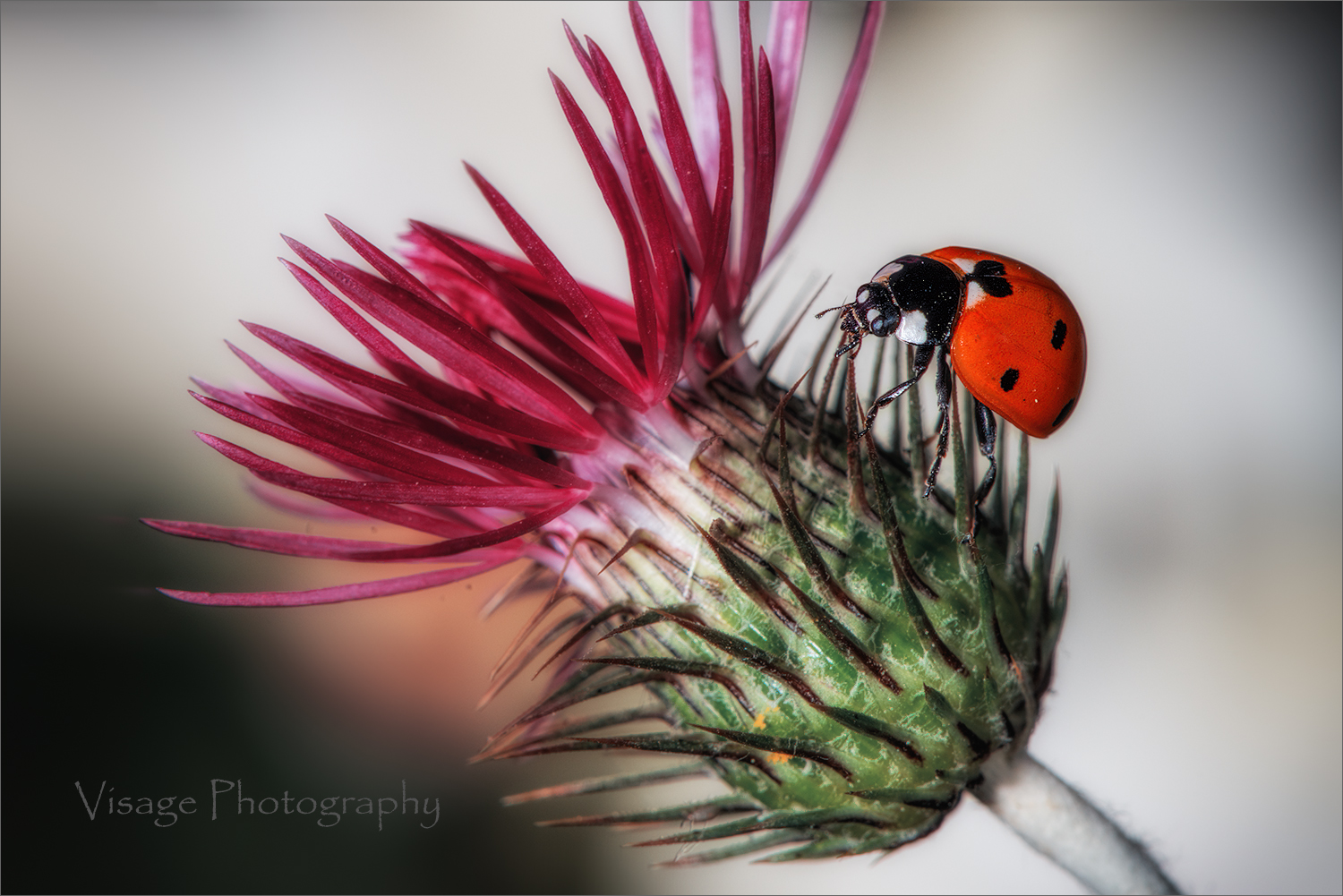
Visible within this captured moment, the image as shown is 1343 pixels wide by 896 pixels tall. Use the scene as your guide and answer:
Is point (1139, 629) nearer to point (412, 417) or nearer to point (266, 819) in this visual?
point (412, 417)

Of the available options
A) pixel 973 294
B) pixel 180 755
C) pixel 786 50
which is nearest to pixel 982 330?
pixel 973 294

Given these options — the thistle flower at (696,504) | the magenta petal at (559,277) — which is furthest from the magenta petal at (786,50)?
the magenta petal at (559,277)

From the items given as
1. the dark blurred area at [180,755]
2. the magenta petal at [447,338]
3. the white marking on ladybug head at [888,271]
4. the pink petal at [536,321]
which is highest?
the white marking on ladybug head at [888,271]

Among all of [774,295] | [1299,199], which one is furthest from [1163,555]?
[774,295]

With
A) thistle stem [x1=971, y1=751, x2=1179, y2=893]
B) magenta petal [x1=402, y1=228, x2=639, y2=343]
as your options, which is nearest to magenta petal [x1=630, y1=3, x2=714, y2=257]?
magenta petal [x1=402, y1=228, x2=639, y2=343]

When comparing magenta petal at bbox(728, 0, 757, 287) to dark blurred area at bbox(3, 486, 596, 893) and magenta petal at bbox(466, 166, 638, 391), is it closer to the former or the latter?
magenta petal at bbox(466, 166, 638, 391)

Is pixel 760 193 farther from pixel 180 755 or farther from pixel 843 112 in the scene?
pixel 180 755

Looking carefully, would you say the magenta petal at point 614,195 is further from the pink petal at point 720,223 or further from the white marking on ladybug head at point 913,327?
the white marking on ladybug head at point 913,327
